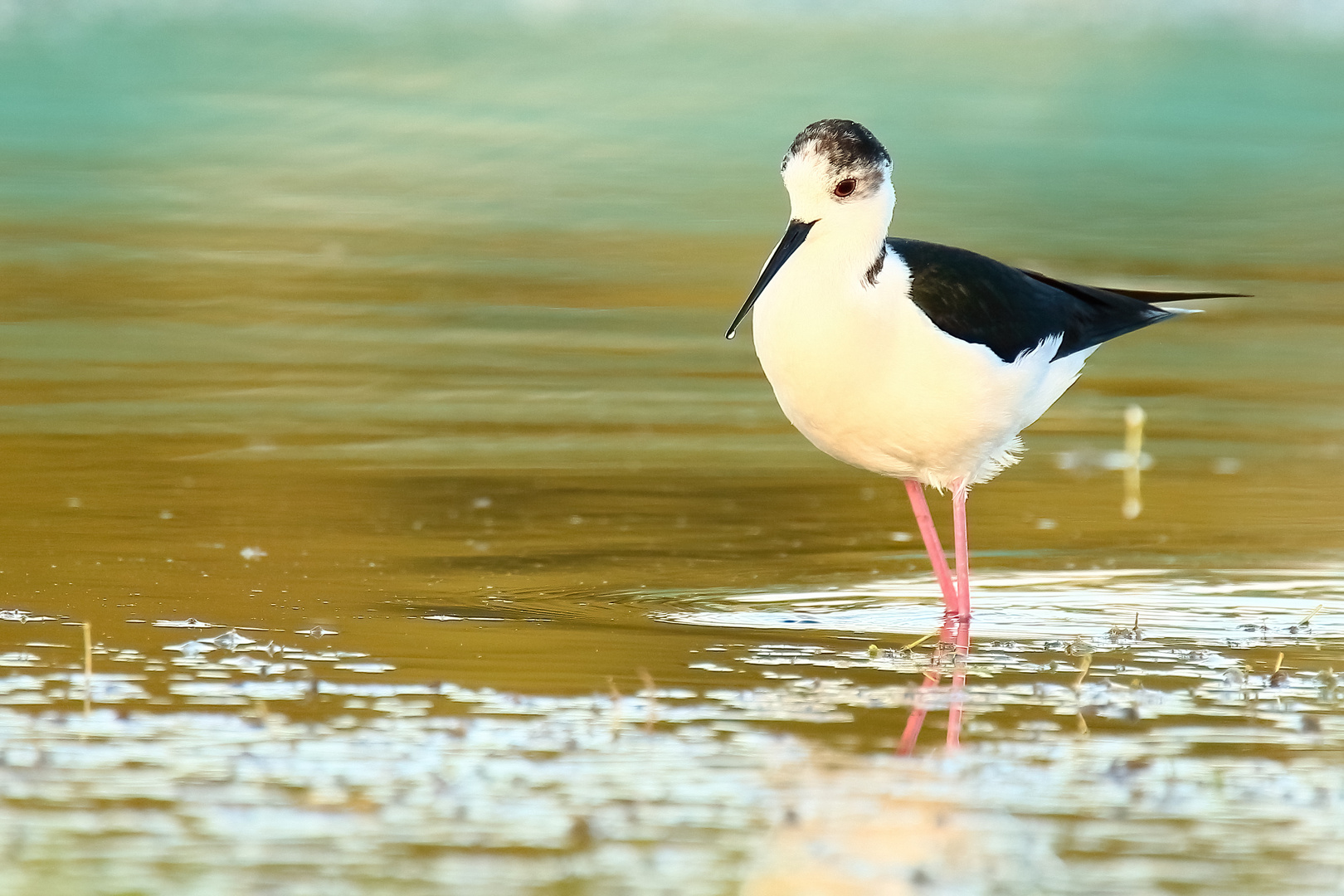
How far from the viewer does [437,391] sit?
11.7 meters

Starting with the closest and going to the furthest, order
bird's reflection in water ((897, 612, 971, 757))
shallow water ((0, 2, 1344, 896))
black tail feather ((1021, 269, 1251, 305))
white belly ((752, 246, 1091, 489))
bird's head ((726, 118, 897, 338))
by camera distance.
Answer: shallow water ((0, 2, 1344, 896)) < bird's reflection in water ((897, 612, 971, 757)) < white belly ((752, 246, 1091, 489)) < bird's head ((726, 118, 897, 338)) < black tail feather ((1021, 269, 1251, 305))

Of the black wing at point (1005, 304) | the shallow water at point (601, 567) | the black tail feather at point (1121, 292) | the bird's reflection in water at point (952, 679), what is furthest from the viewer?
the black tail feather at point (1121, 292)

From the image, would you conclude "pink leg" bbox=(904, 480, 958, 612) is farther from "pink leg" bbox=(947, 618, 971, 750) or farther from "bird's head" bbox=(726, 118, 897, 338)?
"bird's head" bbox=(726, 118, 897, 338)

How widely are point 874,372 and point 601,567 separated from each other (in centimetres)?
117

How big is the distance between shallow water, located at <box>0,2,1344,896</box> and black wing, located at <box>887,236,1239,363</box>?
0.79m

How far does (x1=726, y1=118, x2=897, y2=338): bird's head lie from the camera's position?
7.33m

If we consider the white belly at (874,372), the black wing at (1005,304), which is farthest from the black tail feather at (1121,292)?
the white belly at (874,372)

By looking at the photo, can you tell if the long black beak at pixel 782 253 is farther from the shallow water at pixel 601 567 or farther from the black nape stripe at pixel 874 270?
the shallow water at pixel 601 567

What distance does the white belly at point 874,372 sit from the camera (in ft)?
23.7

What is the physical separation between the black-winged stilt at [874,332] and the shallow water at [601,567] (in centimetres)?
54

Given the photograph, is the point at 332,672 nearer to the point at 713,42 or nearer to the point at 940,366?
the point at 940,366

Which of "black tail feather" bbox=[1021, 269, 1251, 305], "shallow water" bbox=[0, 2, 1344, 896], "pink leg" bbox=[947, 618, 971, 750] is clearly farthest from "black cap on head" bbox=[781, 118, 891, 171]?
"pink leg" bbox=[947, 618, 971, 750]

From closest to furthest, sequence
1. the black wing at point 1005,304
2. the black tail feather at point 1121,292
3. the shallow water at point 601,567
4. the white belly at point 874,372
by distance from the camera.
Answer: the shallow water at point 601,567 < the white belly at point 874,372 < the black wing at point 1005,304 < the black tail feather at point 1121,292

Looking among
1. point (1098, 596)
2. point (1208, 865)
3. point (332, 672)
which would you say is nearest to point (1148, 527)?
point (1098, 596)
